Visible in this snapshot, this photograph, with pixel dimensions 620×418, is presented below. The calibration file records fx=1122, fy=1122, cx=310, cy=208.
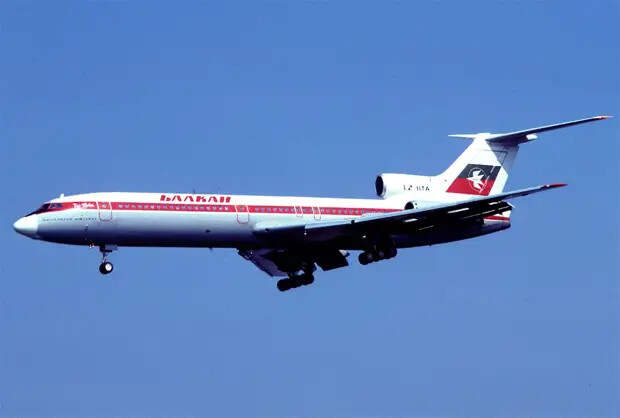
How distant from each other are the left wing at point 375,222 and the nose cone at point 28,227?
7.79m

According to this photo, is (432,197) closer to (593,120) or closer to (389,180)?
(389,180)

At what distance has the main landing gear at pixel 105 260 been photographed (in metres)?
39.8

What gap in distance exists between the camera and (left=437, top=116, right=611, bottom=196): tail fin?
45594mm

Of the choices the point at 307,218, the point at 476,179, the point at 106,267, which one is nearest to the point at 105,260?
the point at 106,267

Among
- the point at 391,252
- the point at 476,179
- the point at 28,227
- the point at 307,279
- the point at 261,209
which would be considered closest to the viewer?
the point at 28,227

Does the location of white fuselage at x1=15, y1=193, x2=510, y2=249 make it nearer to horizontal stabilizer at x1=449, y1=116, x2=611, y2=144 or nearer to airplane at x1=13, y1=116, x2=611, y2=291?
airplane at x1=13, y1=116, x2=611, y2=291

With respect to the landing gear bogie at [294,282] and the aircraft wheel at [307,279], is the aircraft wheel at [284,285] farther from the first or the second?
the aircraft wheel at [307,279]

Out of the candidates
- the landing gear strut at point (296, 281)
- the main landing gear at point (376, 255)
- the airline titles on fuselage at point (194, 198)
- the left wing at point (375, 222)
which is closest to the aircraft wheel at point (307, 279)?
the landing gear strut at point (296, 281)

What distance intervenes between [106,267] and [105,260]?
0.91 feet

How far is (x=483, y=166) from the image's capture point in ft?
150

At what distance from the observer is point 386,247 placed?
140 ft

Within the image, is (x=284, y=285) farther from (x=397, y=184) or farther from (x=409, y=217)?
(x=409, y=217)

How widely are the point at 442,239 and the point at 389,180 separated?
3.16m

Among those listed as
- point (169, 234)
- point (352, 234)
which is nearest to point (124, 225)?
point (169, 234)
